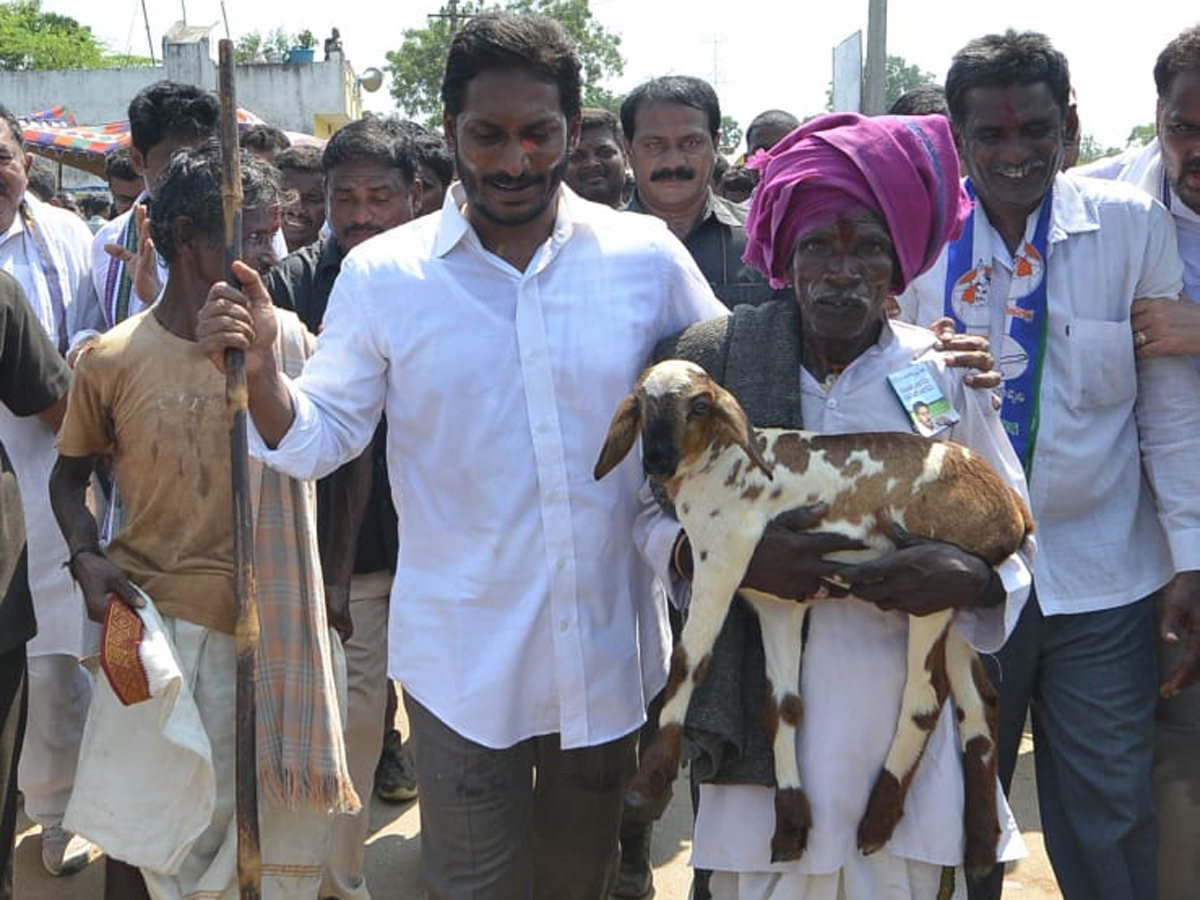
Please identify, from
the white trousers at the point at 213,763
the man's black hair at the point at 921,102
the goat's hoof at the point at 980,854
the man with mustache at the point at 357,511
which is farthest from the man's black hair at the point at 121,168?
the goat's hoof at the point at 980,854

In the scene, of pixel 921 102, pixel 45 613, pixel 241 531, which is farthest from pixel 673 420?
pixel 921 102

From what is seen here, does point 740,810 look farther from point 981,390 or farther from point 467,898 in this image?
point 981,390

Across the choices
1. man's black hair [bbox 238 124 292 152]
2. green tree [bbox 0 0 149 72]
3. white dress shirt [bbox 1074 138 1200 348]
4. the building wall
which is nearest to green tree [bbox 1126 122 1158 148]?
white dress shirt [bbox 1074 138 1200 348]

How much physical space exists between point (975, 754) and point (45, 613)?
3.07 m

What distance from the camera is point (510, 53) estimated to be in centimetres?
272

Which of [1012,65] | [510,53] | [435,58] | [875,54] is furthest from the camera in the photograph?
[435,58]

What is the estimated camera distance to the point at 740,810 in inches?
101

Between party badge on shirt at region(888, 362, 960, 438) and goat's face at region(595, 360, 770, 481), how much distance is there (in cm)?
34

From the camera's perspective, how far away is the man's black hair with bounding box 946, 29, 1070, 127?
9.88ft

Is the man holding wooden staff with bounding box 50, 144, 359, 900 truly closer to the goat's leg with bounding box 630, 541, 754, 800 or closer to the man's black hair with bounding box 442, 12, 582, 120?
the man's black hair with bounding box 442, 12, 582, 120

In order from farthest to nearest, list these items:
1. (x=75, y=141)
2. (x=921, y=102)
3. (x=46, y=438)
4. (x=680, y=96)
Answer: (x=75, y=141) < (x=921, y=102) < (x=680, y=96) < (x=46, y=438)

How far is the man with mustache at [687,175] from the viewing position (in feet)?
15.3

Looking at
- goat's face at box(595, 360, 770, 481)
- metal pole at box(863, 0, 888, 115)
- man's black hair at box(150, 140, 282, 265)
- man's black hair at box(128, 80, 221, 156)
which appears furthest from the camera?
metal pole at box(863, 0, 888, 115)

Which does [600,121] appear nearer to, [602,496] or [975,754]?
[602,496]
